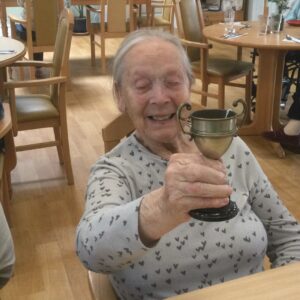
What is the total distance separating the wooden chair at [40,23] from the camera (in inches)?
183

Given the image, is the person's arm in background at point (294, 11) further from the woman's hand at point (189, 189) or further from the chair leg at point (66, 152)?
the woman's hand at point (189, 189)

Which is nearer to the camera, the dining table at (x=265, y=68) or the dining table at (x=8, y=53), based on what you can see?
the dining table at (x=8, y=53)

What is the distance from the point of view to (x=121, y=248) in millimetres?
859

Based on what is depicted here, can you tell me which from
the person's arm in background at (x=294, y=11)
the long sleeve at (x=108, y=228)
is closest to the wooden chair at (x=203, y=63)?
the person's arm in background at (x=294, y=11)

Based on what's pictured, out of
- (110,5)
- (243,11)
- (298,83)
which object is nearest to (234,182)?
(298,83)

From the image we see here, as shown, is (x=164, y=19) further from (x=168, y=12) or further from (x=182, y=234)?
(x=182, y=234)

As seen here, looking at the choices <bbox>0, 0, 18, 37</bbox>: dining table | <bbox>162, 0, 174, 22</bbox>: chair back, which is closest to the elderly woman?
<bbox>0, 0, 18, 37</bbox>: dining table

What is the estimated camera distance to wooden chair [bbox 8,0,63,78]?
4.65 metres

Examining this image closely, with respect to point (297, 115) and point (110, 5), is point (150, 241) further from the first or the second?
point (110, 5)

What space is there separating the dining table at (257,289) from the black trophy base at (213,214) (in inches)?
7.3

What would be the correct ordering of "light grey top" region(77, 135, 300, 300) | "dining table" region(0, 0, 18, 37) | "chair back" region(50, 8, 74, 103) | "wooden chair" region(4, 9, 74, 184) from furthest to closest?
"dining table" region(0, 0, 18, 37) → "chair back" region(50, 8, 74, 103) → "wooden chair" region(4, 9, 74, 184) → "light grey top" region(77, 135, 300, 300)

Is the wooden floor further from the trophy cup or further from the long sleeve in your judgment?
the trophy cup

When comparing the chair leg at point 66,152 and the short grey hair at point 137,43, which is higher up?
the short grey hair at point 137,43

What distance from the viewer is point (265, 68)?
3.54 metres
